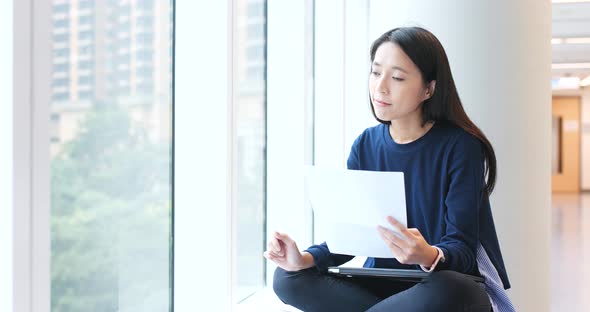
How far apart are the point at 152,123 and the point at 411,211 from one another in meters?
0.95

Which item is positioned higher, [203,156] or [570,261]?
[203,156]

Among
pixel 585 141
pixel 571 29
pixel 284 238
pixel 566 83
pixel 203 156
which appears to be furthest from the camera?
pixel 585 141

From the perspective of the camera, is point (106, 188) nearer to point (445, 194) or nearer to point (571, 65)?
point (445, 194)

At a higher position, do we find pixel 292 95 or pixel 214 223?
pixel 292 95

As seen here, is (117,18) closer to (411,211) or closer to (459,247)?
(411,211)

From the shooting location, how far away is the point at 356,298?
1.87 meters

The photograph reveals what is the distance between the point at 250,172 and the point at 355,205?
5.31 feet

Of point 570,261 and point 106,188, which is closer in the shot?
point 106,188

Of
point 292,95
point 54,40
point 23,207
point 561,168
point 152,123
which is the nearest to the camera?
point 23,207

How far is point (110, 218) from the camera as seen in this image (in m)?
2.11

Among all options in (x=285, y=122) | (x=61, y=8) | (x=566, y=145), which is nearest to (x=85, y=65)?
(x=61, y=8)

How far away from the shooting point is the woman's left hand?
1.62 metres

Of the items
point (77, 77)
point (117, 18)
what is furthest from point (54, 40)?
point (117, 18)
